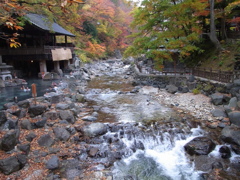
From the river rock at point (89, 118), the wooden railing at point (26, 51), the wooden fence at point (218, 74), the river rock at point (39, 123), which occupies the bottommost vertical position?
the river rock at point (89, 118)

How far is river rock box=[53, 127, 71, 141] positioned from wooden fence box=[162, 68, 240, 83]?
11358mm

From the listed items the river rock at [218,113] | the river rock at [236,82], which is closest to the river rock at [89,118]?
the river rock at [218,113]

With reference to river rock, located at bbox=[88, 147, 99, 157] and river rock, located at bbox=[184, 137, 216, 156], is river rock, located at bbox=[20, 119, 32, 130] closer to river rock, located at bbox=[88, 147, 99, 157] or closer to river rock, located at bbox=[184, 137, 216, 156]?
river rock, located at bbox=[88, 147, 99, 157]

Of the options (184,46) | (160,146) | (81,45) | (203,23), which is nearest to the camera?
(160,146)

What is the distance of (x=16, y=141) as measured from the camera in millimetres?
7230

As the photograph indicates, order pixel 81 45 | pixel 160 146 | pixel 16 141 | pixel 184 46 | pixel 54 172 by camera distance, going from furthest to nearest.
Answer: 1. pixel 81 45
2. pixel 184 46
3. pixel 160 146
4. pixel 16 141
5. pixel 54 172

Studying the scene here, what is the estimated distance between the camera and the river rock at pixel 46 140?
783cm

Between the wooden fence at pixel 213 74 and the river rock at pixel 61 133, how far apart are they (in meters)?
11.4

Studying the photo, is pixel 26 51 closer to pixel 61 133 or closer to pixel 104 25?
pixel 61 133

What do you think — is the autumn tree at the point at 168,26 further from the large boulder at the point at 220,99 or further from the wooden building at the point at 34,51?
the wooden building at the point at 34,51

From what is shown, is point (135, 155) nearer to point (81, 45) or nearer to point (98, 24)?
point (81, 45)

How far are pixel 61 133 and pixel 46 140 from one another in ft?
2.58

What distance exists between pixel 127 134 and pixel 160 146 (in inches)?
67.6

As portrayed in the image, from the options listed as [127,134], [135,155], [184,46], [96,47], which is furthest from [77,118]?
[96,47]
